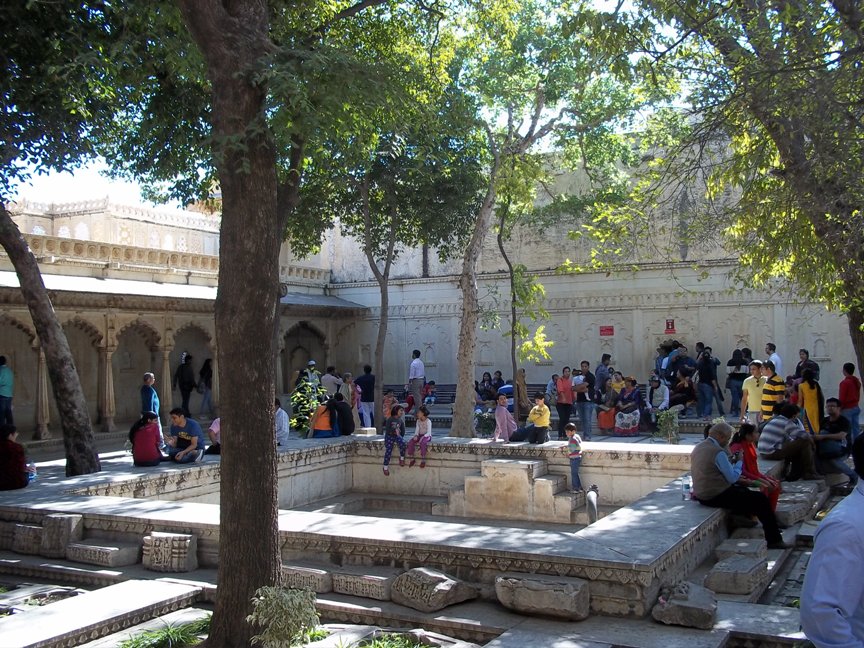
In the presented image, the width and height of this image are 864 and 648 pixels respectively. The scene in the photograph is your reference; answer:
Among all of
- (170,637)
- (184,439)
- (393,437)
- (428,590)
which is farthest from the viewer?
(393,437)

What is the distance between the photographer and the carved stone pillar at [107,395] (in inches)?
718

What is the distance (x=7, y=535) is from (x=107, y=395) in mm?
11225

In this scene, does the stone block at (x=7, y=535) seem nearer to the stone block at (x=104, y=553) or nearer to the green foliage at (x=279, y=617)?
the stone block at (x=104, y=553)

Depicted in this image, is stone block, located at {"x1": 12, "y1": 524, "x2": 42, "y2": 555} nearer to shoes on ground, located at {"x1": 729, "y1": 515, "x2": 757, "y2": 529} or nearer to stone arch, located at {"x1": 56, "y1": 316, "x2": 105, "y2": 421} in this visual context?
shoes on ground, located at {"x1": 729, "y1": 515, "x2": 757, "y2": 529}

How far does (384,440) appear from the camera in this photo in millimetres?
12594

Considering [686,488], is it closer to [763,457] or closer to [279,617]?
Result: [763,457]

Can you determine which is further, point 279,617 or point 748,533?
point 748,533

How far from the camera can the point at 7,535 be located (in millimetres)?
7742

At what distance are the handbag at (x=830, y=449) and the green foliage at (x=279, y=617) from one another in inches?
315

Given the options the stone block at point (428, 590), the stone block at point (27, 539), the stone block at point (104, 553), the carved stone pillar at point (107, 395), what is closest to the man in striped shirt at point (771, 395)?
the stone block at point (428, 590)

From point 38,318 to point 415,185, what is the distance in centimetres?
938

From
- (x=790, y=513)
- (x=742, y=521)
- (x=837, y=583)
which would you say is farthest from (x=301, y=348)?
(x=837, y=583)

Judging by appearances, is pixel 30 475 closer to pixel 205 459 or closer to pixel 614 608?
pixel 205 459

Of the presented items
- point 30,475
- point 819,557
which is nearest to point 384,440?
point 30,475
